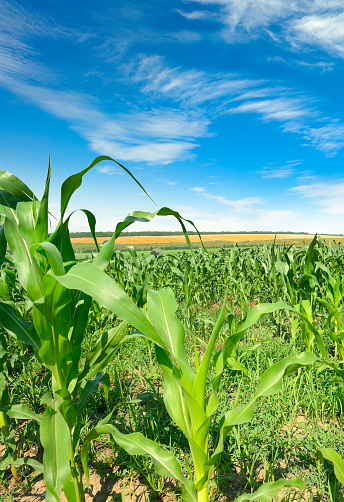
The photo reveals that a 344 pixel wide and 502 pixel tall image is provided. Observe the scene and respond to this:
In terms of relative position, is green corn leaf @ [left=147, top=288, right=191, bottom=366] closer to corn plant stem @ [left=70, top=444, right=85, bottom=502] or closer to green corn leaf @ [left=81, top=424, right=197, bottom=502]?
green corn leaf @ [left=81, top=424, right=197, bottom=502]

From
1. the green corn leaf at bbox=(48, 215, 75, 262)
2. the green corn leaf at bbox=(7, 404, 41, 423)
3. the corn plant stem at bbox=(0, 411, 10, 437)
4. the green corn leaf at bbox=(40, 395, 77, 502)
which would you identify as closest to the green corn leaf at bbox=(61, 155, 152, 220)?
the green corn leaf at bbox=(48, 215, 75, 262)

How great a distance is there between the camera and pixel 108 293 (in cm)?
91

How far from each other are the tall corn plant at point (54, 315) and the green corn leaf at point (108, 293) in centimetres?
6

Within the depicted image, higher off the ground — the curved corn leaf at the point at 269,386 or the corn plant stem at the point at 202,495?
the curved corn leaf at the point at 269,386

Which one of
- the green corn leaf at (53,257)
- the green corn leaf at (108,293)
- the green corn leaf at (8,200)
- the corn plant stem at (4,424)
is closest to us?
the green corn leaf at (108,293)

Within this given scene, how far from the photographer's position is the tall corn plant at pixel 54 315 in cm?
105

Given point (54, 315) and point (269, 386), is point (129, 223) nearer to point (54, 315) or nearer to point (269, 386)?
point (54, 315)

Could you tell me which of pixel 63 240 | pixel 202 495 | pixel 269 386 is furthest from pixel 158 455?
pixel 63 240

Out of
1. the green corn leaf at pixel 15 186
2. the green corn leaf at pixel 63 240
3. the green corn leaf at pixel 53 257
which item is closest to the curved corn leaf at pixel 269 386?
the green corn leaf at pixel 53 257

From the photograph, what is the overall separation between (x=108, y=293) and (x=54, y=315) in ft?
1.33

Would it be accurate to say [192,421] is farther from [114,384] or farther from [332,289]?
[332,289]

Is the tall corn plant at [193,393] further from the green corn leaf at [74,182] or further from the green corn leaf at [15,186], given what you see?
the green corn leaf at [15,186]

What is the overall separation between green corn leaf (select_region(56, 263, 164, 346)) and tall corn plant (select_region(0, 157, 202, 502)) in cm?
6

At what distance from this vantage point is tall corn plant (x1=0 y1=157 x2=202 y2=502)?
1046 mm
